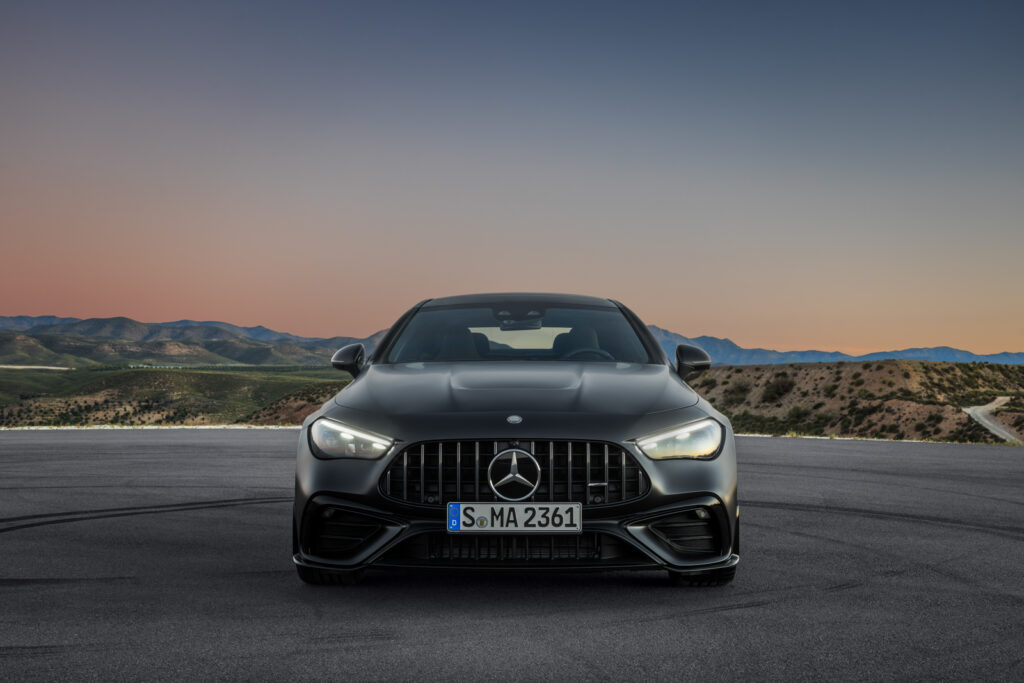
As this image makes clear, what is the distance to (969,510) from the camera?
27.5 feet

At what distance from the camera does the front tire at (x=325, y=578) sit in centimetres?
478

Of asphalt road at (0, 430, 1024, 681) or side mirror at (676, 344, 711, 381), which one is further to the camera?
side mirror at (676, 344, 711, 381)

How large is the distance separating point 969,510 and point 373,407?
21.0 feet

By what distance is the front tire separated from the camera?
4780 millimetres

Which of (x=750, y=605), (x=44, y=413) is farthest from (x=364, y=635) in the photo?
(x=44, y=413)

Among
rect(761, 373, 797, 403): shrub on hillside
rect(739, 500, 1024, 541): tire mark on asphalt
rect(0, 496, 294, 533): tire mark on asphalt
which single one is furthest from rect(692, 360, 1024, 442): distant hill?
rect(0, 496, 294, 533): tire mark on asphalt

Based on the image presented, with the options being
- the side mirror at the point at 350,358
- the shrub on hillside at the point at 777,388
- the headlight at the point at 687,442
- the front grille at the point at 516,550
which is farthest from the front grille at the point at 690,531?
the shrub on hillside at the point at 777,388

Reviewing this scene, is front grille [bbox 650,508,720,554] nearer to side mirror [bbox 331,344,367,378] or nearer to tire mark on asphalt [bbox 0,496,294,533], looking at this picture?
side mirror [bbox 331,344,367,378]

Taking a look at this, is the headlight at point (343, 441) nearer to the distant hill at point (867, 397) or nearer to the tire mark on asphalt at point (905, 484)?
the tire mark on asphalt at point (905, 484)

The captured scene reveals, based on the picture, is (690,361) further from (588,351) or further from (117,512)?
(117,512)

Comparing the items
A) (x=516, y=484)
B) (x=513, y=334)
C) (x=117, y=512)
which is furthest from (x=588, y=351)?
(x=117, y=512)

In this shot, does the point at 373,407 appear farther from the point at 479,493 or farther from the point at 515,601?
the point at 515,601

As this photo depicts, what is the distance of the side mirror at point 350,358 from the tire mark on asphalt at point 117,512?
298 cm

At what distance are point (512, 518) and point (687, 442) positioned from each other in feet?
3.25
